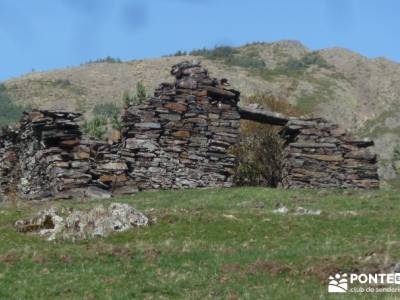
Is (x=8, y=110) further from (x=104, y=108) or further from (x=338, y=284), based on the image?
(x=338, y=284)

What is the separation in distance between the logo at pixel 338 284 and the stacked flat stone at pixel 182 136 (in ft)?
59.0

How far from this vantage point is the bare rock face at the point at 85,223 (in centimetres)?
1967

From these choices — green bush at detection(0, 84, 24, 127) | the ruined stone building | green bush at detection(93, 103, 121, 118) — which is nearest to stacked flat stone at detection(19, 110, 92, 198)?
the ruined stone building

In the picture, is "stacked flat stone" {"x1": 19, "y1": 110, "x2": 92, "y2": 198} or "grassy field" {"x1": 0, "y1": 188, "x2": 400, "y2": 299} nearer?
"grassy field" {"x1": 0, "y1": 188, "x2": 400, "y2": 299}

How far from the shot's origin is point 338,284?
14.4m

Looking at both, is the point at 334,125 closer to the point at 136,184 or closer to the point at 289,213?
the point at 136,184

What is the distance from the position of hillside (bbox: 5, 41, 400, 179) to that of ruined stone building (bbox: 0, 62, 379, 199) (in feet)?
237

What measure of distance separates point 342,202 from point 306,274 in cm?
1064

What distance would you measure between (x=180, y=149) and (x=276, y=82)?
102147 millimetres

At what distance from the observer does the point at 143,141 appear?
3256 centimetres

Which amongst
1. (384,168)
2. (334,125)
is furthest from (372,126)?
(334,125)

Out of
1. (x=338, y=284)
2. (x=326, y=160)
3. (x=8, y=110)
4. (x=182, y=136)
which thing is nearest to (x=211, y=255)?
(x=338, y=284)

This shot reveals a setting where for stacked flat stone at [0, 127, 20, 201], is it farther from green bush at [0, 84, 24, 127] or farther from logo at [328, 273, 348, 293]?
green bush at [0, 84, 24, 127]

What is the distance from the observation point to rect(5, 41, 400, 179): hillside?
121125 mm
